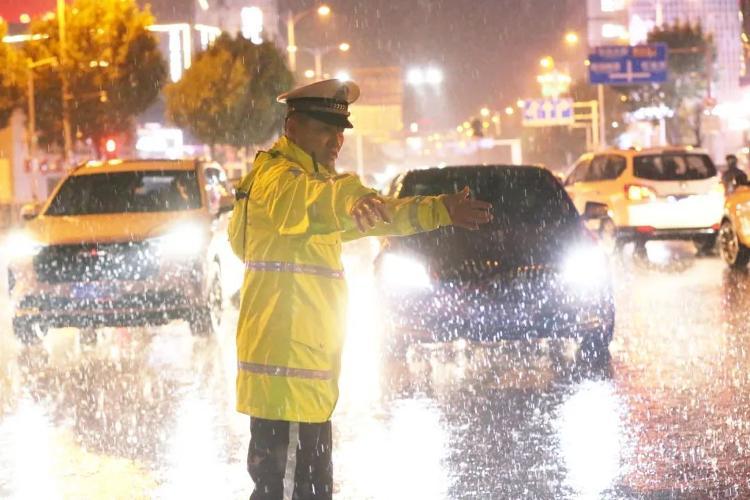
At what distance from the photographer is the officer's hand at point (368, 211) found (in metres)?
4.08

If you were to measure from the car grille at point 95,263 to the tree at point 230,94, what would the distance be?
157 feet

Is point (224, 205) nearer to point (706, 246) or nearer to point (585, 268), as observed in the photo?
point (585, 268)

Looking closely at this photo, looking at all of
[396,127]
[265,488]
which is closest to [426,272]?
[265,488]

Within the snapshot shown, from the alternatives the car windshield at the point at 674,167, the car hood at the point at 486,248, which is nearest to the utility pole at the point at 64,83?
the car windshield at the point at 674,167

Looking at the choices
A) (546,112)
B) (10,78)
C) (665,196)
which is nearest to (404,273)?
(665,196)

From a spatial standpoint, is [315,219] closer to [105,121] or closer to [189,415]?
[189,415]

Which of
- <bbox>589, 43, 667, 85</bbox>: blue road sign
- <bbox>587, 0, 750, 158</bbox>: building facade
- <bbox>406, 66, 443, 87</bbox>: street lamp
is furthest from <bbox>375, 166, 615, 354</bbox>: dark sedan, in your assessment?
<bbox>587, 0, 750, 158</bbox>: building facade

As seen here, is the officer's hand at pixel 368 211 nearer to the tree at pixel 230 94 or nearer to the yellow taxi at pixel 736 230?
the yellow taxi at pixel 736 230

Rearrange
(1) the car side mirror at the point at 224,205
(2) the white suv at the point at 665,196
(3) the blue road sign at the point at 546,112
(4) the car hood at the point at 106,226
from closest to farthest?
(4) the car hood at the point at 106,226, (1) the car side mirror at the point at 224,205, (2) the white suv at the point at 665,196, (3) the blue road sign at the point at 546,112

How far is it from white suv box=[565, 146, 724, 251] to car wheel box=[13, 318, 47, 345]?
1183cm

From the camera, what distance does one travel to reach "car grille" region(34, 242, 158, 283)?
42.9 feet

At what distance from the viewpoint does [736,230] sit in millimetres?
20141

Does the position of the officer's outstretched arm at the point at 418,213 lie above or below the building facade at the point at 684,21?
below

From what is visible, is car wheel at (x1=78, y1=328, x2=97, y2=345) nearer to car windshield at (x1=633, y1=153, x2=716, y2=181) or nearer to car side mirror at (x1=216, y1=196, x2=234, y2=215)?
car side mirror at (x1=216, y1=196, x2=234, y2=215)
